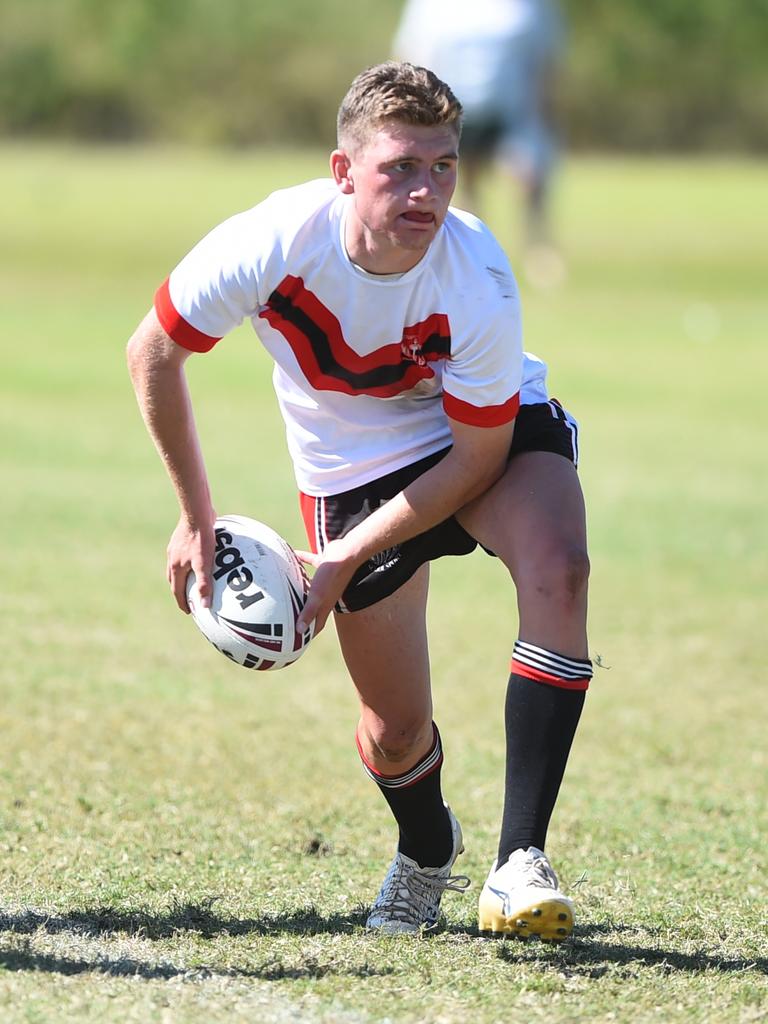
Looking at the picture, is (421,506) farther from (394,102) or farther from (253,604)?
(394,102)

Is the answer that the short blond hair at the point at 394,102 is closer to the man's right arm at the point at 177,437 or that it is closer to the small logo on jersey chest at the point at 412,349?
the small logo on jersey chest at the point at 412,349

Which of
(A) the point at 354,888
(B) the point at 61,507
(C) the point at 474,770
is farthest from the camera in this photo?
(B) the point at 61,507

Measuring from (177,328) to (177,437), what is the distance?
0.29 meters

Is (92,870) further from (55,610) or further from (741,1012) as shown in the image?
(55,610)

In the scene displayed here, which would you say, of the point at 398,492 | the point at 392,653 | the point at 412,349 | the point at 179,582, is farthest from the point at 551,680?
the point at 179,582

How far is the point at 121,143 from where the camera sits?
165ft

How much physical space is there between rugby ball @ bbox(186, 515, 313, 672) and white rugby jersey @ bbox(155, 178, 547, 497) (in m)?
0.46

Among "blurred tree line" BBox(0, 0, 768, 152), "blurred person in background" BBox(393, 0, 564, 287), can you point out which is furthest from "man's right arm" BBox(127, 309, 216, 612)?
"blurred tree line" BBox(0, 0, 768, 152)

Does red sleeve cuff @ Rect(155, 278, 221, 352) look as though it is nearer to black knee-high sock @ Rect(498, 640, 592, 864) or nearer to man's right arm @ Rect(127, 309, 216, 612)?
man's right arm @ Rect(127, 309, 216, 612)

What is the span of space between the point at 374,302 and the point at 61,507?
6.14m

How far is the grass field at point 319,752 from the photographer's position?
12.4ft

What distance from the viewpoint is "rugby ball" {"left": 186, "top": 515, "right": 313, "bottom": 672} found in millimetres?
4168

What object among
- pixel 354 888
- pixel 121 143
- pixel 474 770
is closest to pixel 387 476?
pixel 354 888

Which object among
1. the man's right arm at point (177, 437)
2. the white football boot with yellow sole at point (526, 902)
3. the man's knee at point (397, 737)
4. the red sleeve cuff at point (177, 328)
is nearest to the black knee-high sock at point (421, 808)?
the man's knee at point (397, 737)
